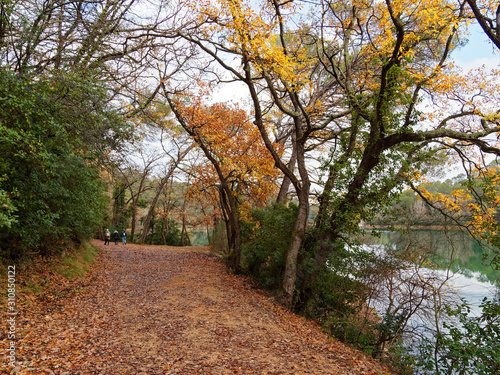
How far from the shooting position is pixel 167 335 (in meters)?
5.33

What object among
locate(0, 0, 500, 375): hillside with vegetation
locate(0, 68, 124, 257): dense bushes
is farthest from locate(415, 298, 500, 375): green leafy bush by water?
locate(0, 68, 124, 257): dense bushes

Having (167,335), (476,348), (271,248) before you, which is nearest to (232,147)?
(271,248)

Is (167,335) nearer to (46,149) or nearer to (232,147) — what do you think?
(46,149)

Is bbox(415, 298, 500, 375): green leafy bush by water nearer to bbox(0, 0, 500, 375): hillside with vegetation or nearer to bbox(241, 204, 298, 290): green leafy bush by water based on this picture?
bbox(0, 0, 500, 375): hillside with vegetation

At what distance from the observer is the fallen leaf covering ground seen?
4.24 meters

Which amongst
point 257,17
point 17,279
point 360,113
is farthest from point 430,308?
point 17,279

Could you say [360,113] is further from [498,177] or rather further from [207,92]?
[207,92]

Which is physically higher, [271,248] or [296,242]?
[296,242]

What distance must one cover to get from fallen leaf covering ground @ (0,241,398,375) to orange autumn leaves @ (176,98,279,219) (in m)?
4.18

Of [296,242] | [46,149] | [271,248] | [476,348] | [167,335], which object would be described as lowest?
[167,335]

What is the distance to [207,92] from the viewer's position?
37.2ft

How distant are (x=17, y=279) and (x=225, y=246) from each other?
10.4 metres

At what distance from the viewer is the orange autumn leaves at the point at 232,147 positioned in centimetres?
1084

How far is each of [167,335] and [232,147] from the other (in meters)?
7.53
